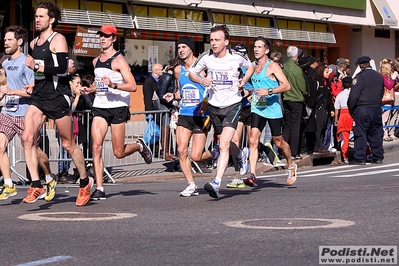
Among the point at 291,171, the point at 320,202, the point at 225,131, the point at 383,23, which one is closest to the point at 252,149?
the point at 291,171

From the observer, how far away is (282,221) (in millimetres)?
8578

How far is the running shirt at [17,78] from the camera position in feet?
37.7

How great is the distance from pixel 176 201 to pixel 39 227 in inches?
102

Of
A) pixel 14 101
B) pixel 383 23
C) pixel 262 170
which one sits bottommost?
pixel 262 170

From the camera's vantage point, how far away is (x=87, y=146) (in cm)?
1523

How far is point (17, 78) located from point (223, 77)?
251 cm

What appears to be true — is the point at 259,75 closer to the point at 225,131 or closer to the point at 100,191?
the point at 225,131

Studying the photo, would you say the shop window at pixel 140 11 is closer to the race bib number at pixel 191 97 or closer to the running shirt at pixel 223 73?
the race bib number at pixel 191 97

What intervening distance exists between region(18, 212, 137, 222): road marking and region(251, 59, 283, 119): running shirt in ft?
12.1

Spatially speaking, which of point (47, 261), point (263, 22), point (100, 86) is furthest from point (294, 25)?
point (47, 261)

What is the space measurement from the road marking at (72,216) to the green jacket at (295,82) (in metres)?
8.20

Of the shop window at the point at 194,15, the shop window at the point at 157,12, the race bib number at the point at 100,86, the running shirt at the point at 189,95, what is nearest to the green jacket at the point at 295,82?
the running shirt at the point at 189,95

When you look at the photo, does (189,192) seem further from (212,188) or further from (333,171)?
(333,171)

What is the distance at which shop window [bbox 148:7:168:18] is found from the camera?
29.3m
